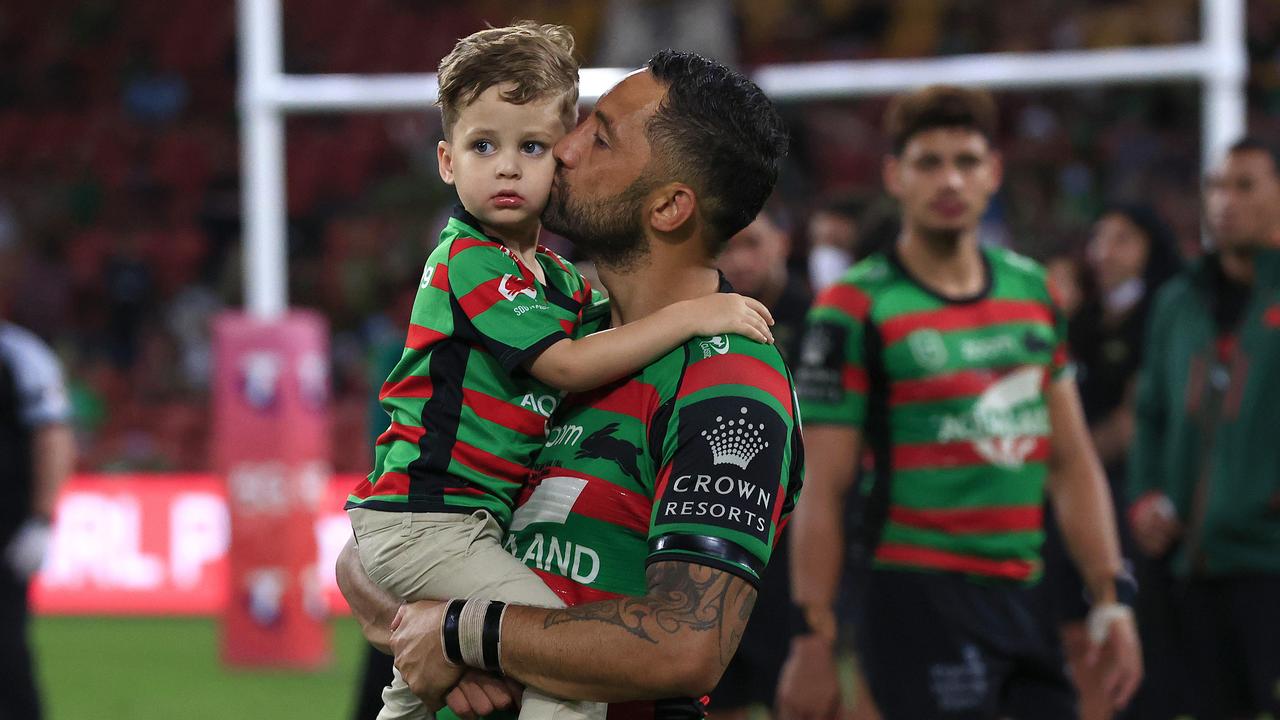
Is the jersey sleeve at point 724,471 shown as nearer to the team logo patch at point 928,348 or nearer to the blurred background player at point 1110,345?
Result: the team logo patch at point 928,348

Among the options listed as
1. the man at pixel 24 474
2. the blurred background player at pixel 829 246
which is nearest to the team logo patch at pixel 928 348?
the man at pixel 24 474

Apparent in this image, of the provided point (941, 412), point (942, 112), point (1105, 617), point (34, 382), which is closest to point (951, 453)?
point (941, 412)

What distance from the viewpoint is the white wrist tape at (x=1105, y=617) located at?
4340 millimetres

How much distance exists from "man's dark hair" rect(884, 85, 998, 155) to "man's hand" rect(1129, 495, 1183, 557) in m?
1.51

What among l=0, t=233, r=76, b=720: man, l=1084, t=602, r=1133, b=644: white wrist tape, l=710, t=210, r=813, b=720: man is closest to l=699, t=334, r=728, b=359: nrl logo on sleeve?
l=1084, t=602, r=1133, b=644: white wrist tape

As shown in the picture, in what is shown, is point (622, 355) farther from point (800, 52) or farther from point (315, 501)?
point (800, 52)

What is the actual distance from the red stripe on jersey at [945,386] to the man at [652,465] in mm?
1694

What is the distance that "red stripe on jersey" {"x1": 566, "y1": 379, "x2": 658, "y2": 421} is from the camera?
250 centimetres

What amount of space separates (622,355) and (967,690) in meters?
2.05

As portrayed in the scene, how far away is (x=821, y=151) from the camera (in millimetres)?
15438

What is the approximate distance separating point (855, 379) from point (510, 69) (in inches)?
69.7

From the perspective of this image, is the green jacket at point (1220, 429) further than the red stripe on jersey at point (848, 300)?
Yes

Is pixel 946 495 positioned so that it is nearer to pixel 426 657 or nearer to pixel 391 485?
pixel 391 485

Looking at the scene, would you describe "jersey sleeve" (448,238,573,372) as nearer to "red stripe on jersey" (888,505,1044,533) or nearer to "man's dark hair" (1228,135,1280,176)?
"red stripe on jersey" (888,505,1044,533)
